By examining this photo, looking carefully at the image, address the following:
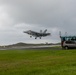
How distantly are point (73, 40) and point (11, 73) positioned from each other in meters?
42.0

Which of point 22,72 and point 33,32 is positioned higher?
point 33,32

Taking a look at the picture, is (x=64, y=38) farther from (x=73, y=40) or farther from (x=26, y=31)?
(x=26, y=31)

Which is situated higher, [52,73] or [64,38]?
[64,38]

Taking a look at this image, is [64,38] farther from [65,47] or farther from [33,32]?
[33,32]

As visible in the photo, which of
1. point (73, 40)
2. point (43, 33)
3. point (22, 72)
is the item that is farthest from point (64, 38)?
point (43, 33)

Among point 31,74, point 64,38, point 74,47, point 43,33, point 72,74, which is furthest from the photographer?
point 43,33

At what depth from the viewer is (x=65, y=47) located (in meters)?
57.7

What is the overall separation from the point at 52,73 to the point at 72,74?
4.57 feet

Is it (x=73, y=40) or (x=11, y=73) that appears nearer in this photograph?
(x=11, y=73)

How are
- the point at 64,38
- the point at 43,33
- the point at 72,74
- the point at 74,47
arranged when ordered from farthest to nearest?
the point at 43,33, the point at 64,38, the point at 74,47, the point at 72,74

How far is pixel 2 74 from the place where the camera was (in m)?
18.8

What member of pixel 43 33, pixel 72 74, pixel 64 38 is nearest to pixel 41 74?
pixel 72 74

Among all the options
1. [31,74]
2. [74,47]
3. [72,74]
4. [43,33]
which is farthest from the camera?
[43,33]

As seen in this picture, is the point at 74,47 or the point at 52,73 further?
the point at 74,47
